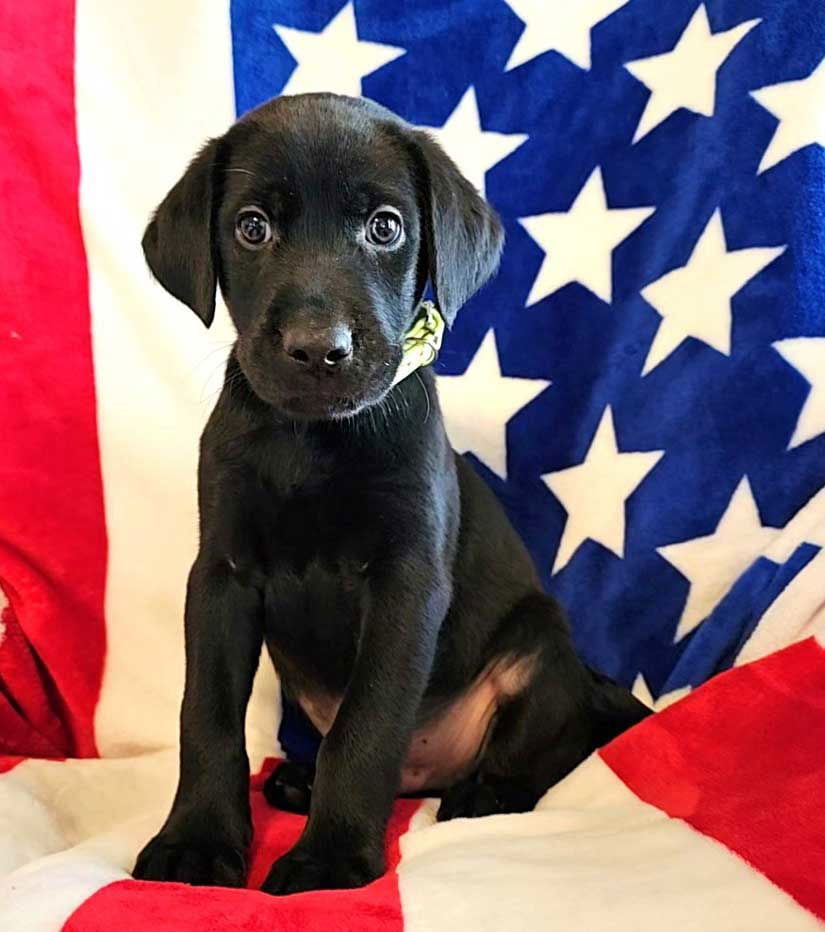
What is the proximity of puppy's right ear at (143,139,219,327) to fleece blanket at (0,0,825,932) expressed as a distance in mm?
526

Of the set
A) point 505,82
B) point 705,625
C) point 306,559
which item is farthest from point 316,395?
point 505,82

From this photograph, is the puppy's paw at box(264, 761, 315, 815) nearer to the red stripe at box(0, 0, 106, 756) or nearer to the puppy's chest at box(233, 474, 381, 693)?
the puppy's chest at box(233, 474, 381, 693)

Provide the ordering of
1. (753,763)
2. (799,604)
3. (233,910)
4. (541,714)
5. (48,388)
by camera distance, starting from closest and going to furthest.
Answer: (233,910)
(753,763)
(799,604)
(541,714)
(48,388)

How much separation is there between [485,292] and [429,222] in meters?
0.60

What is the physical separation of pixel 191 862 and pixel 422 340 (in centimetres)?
77

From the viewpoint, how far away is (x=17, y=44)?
220cm

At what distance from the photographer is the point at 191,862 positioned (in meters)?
1.53

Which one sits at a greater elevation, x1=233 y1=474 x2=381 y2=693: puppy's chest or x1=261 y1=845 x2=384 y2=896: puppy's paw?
x1=233 y1=474 x2=381 y2=693: puppy's chest

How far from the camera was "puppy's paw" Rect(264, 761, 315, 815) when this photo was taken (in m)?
1.89

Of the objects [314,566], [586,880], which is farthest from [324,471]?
[586,880]

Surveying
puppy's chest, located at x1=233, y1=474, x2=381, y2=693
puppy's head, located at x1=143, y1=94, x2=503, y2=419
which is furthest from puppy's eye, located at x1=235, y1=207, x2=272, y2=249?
puppy's chest, located at x1=233, y1=474, x2=381, y2=693

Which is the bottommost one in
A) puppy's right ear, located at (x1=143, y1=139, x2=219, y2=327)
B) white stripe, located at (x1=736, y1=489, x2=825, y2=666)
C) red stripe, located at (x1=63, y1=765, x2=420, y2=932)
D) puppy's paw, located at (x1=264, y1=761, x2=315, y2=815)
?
puppy's paw, located at (x1=264, y1=761, x2=315, y2=815)

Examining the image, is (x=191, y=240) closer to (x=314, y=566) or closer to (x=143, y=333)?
(x=314, y=566)

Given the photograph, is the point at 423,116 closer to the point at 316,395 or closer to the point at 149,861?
the point at 316,395
